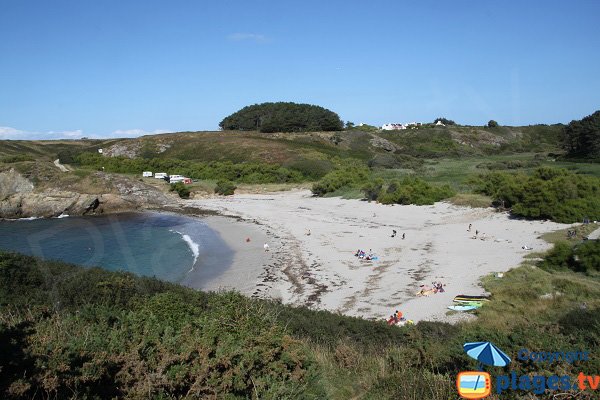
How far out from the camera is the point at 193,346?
4695 millimetres

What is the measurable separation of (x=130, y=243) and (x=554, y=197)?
29900mm

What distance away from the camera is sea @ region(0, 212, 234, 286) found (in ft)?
81.0

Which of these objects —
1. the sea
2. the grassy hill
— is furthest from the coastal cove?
the grassy hill

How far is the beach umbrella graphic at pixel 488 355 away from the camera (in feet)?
14.9

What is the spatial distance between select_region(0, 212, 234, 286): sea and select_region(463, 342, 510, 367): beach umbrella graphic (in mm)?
18581

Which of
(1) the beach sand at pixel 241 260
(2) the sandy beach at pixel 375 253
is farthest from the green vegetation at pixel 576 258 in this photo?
(1) the beach sand at pixel 241 260

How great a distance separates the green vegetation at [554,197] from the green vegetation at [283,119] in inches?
3050

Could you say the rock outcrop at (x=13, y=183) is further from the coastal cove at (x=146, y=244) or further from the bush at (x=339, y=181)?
the bush at (x=339, y=181)

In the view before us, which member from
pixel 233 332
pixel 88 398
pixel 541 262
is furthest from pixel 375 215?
pixel 88 398

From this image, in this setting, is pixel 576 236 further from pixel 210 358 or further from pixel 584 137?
pixel 584 137

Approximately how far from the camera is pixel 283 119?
109 metres

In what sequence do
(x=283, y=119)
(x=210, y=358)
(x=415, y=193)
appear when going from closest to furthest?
(x=210, y=358), (x=415, y=193), (x=283, y=119)

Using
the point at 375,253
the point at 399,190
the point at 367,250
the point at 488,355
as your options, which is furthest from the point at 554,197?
the point at 488,355

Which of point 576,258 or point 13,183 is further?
point 13,183
